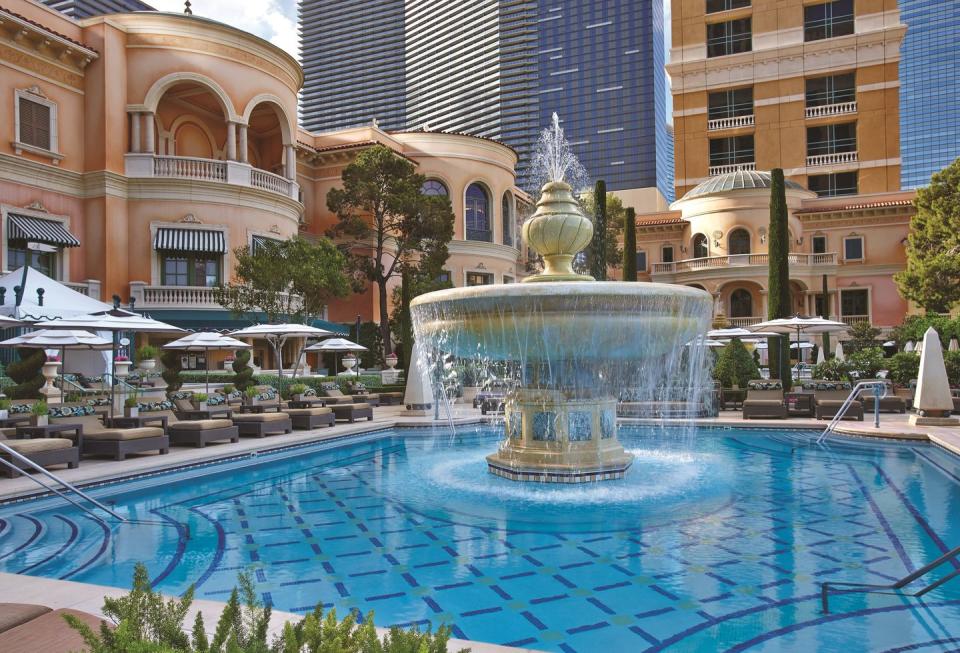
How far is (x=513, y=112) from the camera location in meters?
88.7

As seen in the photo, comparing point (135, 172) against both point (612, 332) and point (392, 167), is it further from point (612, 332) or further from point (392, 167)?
point (612, 332)

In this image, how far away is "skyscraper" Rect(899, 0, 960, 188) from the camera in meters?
109

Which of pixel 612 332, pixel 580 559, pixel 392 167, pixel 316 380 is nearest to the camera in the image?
pixel 580 559

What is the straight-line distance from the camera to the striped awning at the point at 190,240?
24.4 metres

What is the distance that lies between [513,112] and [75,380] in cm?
7538

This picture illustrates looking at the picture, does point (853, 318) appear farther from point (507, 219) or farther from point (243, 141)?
point (243, 141)

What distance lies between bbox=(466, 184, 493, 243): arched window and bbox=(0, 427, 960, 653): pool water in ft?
95.9

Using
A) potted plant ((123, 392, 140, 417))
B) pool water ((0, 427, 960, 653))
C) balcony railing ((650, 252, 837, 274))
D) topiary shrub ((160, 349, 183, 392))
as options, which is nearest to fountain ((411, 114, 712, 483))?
pool water ((0, 427, 960, 653))

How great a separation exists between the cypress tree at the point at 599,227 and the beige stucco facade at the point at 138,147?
41.7 ft

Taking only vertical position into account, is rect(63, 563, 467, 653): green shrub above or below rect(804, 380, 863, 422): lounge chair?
above

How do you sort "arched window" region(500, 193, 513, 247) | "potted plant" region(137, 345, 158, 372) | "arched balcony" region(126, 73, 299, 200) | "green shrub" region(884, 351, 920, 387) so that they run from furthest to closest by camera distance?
"arched window" region(500, 193, 513, 247) < "arched balcony" region(126, 73, 299, 200) < "potted plant" region(137, 345, 158, 372) < "green shrub" region(884, 351, 920, 387)

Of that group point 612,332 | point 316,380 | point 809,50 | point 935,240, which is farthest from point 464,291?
point 809,50

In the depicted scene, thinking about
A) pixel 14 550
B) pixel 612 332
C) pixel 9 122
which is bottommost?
pixel 14 550

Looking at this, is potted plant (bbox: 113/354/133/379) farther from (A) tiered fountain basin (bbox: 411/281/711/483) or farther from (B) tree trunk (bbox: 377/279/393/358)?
(A) tiered fountain basin (bbox: 411/281/711/483)
